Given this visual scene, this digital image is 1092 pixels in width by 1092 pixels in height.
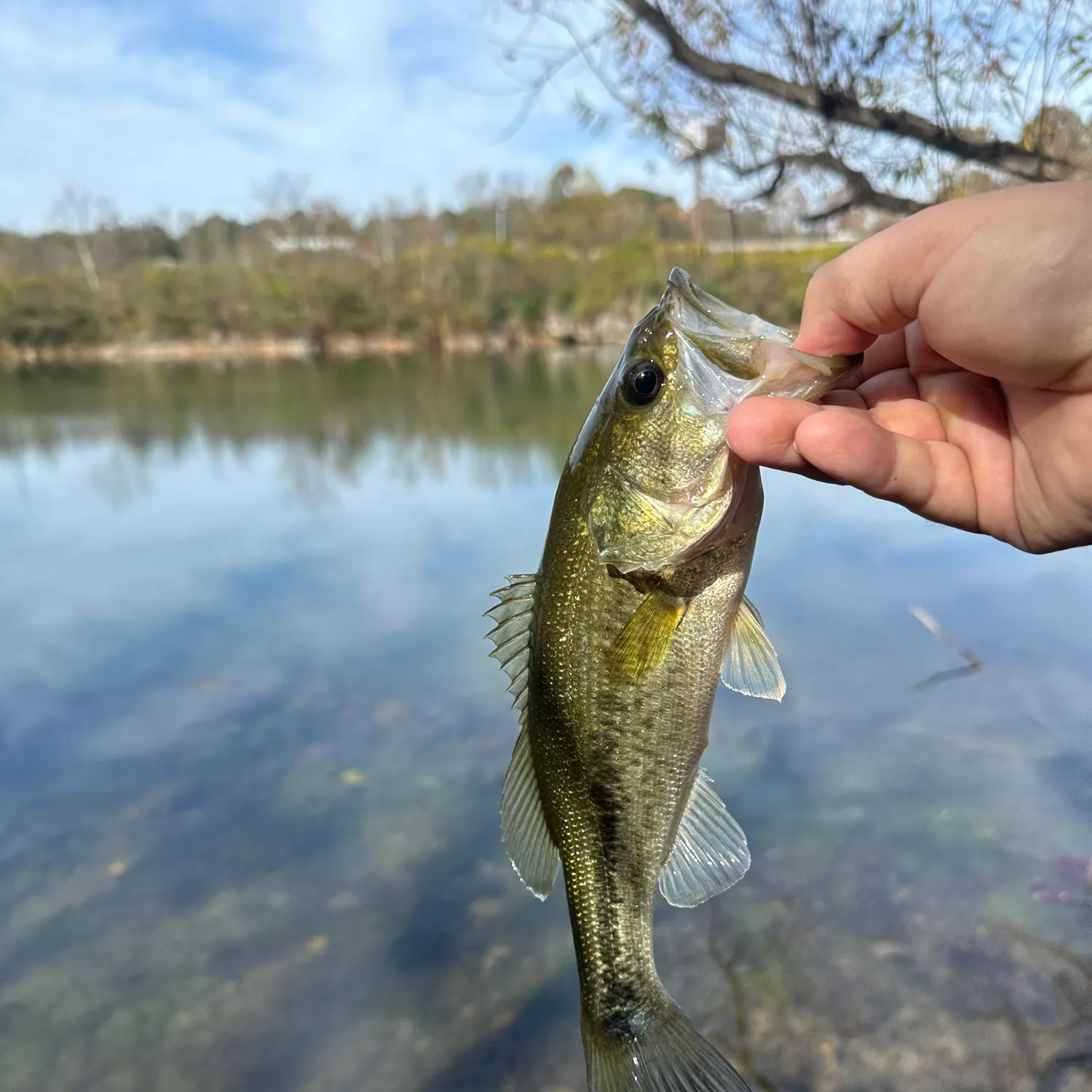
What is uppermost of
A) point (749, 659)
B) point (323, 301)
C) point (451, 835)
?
point (323, 301)

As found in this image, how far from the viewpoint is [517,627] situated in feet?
5.82

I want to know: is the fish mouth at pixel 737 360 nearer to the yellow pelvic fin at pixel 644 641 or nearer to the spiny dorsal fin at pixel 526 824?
the yellow pelvic fin at pixel 644 641

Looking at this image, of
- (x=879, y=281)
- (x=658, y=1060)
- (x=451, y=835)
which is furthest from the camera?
(x=451, y=835)

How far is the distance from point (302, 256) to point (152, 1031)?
51151mm

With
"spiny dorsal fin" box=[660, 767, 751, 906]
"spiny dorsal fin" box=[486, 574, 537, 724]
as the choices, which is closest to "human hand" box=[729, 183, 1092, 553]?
"spiny dorsal fin" box=[486, 574, 537, 724]

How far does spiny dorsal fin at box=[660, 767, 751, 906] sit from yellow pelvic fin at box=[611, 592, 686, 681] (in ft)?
1.18

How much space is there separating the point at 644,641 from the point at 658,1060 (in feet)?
3.02

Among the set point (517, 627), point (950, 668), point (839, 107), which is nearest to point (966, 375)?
point (517, 627)

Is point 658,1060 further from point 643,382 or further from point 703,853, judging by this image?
point 643,382

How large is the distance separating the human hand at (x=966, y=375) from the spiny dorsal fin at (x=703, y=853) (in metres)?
0.82

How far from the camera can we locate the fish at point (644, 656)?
5.09ft

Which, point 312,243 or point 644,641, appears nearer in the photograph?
point 644,641

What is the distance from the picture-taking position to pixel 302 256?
158 feet

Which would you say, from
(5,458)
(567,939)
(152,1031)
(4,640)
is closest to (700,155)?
(567,939)
